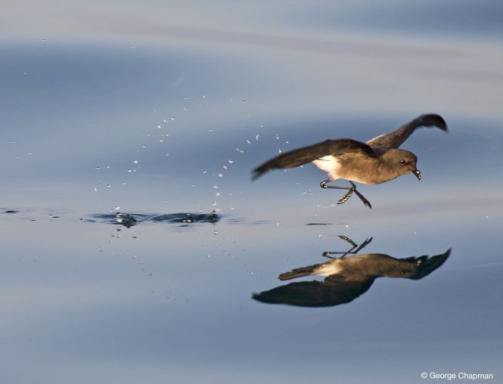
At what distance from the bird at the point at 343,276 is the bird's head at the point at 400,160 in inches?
37.7

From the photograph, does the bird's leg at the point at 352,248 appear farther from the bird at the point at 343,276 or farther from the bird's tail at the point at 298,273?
the bird's tail at the point at 298,273

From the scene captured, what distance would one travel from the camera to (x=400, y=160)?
31.1 ft

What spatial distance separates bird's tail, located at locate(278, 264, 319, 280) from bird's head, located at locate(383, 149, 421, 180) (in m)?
1.43

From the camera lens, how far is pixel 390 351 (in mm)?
7055

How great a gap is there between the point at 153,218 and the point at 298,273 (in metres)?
1.56

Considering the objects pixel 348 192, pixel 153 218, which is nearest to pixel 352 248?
pixel 348 192

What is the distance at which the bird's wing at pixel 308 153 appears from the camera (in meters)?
7.65

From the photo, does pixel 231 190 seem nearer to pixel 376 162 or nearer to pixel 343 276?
pixel 376 162

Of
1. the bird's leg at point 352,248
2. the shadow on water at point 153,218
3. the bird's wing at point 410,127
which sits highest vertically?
the bird's wing at point 410,127

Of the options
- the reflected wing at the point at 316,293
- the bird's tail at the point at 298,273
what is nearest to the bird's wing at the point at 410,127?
the bird's tail at the point at 298,273

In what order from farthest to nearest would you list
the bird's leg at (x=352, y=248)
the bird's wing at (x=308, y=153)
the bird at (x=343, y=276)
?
the bird's leg at (x=352, y=248) → the bird at (x=343, y=276) → the bird's wing at (x=308, y=153)

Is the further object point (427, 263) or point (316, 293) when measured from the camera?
point (427, 263)

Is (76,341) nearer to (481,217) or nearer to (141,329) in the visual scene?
(141,329)

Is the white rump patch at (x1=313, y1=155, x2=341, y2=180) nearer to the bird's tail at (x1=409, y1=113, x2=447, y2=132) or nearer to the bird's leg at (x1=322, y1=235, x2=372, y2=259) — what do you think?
the bird's leg at (x1=322, y1=235, x2=372, y2=259)
